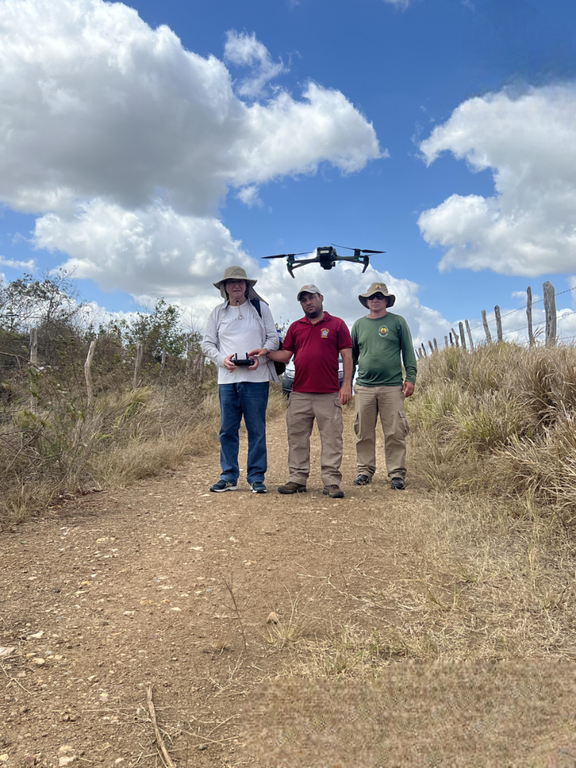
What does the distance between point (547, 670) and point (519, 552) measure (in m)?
1.44

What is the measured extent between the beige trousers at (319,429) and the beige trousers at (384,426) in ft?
1.59

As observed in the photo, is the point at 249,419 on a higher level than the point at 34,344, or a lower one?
lower

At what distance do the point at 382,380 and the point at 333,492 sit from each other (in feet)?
4.28

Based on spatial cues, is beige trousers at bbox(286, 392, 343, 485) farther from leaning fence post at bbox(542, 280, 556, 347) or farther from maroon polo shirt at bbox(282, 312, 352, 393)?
leaning fence post at bbox(542, 280, 556, 347)

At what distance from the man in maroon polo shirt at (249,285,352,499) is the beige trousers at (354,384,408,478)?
459mm

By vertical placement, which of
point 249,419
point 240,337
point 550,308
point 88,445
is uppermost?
point 550,308

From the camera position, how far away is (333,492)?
5.18 m

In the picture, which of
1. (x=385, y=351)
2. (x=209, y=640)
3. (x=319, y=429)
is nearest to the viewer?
(x=209, y=640)

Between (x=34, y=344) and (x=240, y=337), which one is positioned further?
(x=34, y=344)

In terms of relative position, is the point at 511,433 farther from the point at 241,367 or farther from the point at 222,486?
the point at 222,486

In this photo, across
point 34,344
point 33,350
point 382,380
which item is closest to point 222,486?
point 382,380

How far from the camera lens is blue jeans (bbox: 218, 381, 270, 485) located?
17.5 feet

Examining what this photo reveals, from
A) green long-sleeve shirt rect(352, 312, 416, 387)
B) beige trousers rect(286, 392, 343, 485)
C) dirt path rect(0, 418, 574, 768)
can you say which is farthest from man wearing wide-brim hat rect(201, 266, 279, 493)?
green long-sleeve shirt rect(352, 312, 416, 387)

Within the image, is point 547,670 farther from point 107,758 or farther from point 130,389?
point 130,389
